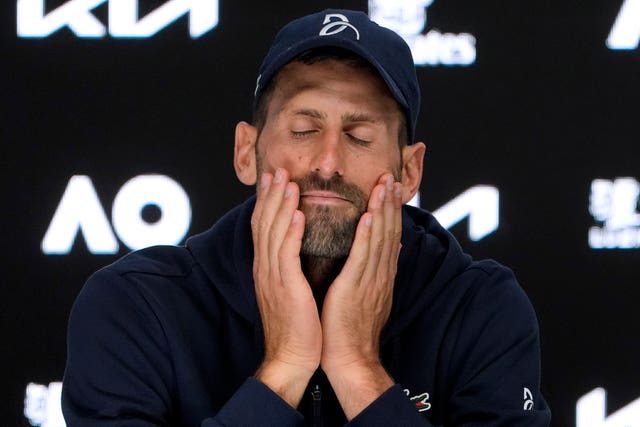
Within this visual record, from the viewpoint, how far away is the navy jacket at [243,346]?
143 centimetres

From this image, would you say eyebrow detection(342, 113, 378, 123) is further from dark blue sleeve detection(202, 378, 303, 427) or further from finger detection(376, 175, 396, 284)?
dark blue sleeve detection(202, 378, 303, 427)

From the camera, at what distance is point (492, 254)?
2254mm

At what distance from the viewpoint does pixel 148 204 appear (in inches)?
88.0

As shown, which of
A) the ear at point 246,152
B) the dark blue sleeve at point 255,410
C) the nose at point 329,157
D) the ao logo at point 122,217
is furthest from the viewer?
the ao logo at point 122,217

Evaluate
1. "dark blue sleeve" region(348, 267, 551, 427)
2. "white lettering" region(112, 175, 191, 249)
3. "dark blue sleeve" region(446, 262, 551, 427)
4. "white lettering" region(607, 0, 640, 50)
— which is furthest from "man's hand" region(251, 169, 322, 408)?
"white lettering" region(607, 0, 640, 50)

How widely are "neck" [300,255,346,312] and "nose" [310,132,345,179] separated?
5.2 inches

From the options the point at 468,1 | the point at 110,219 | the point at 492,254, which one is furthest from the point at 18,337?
the point at 468,1

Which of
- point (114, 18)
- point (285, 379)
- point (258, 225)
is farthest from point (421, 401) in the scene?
point (114, 18)

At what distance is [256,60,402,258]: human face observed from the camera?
1485 mm

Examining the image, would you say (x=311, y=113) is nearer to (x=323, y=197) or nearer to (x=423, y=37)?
(x=323, y=197)

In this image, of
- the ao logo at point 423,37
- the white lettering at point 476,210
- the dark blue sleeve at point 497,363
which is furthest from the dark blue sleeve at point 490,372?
the ao logo at point 423,37

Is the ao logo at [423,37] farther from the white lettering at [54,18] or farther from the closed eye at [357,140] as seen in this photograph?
the closed eye at [357,140]

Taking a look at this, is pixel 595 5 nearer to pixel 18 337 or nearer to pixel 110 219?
pixel 110 219

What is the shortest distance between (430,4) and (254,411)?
1.13 metres
